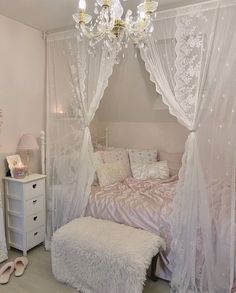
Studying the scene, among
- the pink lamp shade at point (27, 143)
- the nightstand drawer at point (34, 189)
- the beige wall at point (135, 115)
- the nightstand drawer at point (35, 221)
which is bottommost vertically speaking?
the nightstand drawer at point (35, 221)

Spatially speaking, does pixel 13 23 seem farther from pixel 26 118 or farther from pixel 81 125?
A: pixel 81 125

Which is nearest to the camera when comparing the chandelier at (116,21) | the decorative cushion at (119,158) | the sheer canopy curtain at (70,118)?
the chandelier at (116,21)

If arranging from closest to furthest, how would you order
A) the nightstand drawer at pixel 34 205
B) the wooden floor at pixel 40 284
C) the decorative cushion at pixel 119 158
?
1. the wooden floor at pixel 40 284
2. the nightstand drawer at pixel 34 205
3. the decorative cushion at pixel 119 158

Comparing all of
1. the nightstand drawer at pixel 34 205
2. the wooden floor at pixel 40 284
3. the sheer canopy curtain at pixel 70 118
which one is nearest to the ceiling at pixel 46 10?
the sheer canopy curtain at pixel 70 118

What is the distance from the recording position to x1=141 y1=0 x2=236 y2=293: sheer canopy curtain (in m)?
1.79

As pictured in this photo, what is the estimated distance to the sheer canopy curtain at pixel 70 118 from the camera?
2.47m

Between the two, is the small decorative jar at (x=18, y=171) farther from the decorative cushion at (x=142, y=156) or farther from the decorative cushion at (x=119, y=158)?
the decorative cushion at (x=142, y=156)

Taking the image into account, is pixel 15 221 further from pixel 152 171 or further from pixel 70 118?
pixel 152 171

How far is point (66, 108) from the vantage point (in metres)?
2.72

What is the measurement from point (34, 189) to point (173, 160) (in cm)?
182

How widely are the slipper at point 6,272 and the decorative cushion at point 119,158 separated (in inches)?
61.3

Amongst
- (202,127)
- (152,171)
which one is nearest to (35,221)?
(152,171)

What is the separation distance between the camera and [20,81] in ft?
9.04

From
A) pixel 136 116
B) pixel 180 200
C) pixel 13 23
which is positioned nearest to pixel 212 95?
pixel 180 200
